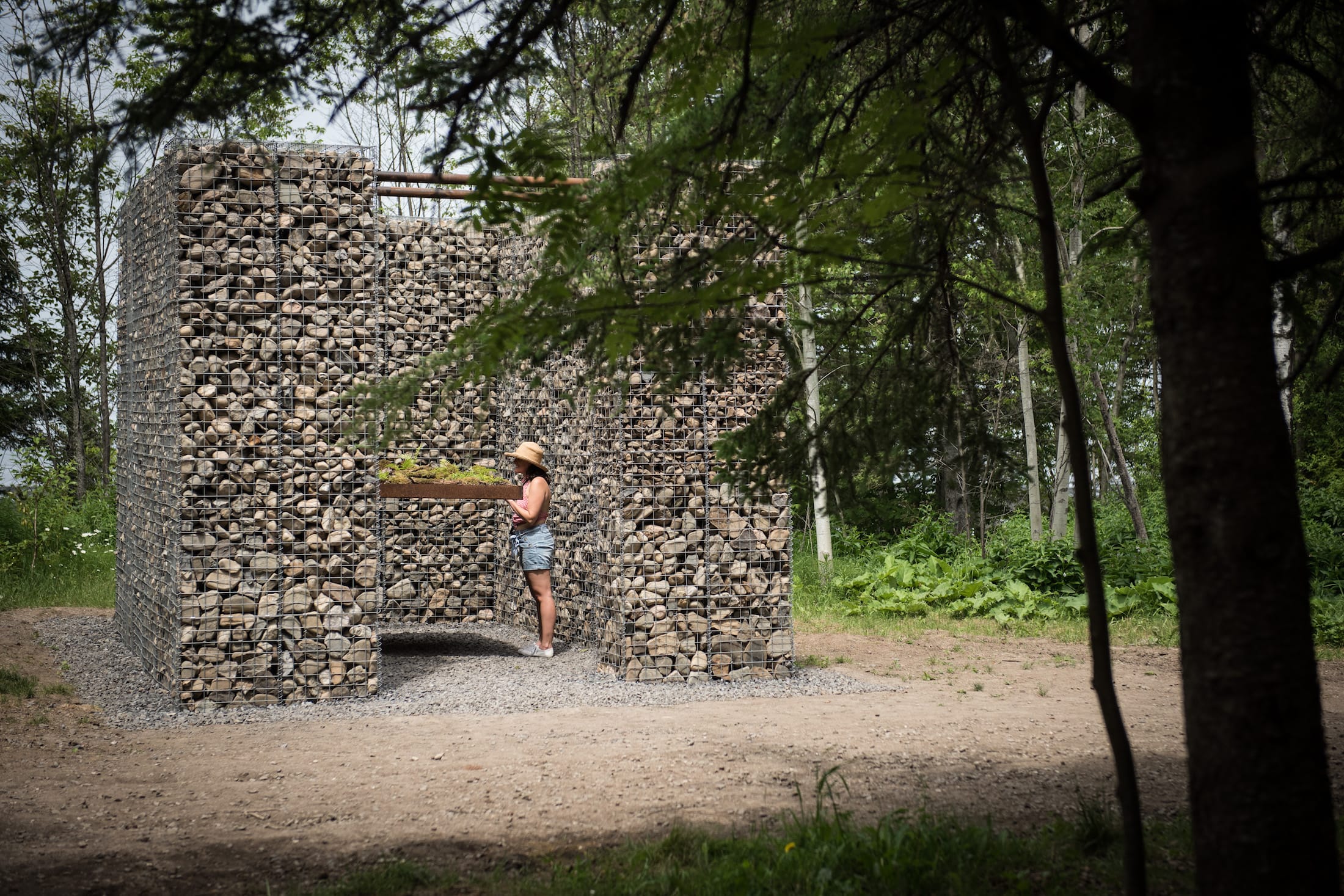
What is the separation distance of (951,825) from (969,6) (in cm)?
318

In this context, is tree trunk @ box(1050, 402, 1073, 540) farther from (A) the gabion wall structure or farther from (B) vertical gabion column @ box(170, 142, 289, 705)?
(B) vertical gabion column @ box(170, 142, 289, 705)

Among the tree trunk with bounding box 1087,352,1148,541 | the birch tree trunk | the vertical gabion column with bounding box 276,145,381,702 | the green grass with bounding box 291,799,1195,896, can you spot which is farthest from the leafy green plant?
the vertical gabion column with bounding box 276,145,381,702

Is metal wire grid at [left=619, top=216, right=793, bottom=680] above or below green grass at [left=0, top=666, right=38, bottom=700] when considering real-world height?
above

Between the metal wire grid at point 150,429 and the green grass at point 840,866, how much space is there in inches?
164

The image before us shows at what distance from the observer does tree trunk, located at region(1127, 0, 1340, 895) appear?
7.68 feet

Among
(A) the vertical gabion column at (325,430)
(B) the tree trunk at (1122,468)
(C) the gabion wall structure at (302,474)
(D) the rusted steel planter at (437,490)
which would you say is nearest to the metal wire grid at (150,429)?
(C) the gabion wall structure at (302,474)

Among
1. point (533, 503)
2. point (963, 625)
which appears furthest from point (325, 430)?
point (963, 625)

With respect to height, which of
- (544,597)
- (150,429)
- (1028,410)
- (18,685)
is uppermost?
(1028,410)

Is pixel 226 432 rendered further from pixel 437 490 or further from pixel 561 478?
pixel 561 478

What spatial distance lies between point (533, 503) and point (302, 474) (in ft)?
7.10

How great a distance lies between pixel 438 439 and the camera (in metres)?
11.0

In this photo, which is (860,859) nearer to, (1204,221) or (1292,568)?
(1292,568)

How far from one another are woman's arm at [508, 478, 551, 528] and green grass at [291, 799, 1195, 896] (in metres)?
4.85

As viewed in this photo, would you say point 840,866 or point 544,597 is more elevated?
point 544,597
